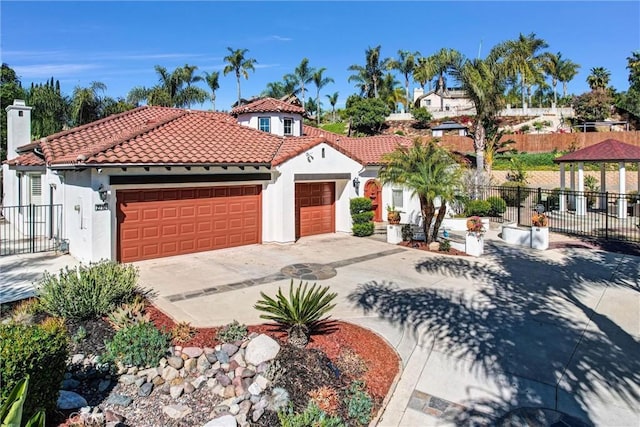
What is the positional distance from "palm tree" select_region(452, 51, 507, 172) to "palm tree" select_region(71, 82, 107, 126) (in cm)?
3472

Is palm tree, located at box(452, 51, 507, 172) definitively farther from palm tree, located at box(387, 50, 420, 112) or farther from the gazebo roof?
palm tree, located at box(387, 50, 420, 112)

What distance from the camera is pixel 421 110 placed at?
63.5 m

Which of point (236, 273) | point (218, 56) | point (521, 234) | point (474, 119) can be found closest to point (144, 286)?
point (236, 273)

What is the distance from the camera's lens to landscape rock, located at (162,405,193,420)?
5407mm

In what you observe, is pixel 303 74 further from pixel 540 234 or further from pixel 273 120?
pixel 540 234

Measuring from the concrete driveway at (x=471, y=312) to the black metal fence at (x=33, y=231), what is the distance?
5271 millimetres

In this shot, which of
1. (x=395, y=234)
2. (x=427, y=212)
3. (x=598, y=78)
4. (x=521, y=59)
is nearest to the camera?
(x=427, y=212)

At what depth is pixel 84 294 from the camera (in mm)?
7715

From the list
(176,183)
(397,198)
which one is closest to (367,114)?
(397,198)

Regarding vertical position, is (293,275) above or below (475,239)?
below

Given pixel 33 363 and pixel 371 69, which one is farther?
A: pixel 371 69

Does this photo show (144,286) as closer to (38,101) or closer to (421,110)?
(38,101)

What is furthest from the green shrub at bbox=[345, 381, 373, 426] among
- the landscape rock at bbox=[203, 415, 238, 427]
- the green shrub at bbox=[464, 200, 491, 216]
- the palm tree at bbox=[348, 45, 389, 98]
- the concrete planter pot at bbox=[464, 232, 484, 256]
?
the palm tree at bbox=[348, 45, 389, 98]

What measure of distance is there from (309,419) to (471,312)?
552 centimetres
